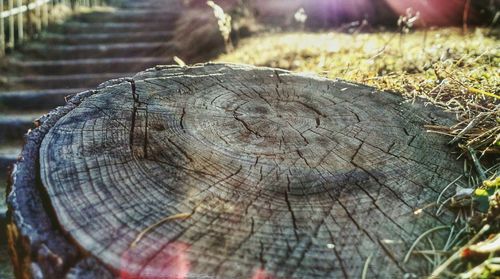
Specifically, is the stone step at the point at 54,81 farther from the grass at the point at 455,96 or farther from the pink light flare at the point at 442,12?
the pink light flare at the point at 442,12

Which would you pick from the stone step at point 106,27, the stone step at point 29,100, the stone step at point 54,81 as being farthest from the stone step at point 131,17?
the stone step at point 29,100

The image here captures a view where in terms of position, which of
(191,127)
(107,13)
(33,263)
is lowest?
(33,263)

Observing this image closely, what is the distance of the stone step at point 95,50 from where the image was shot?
5672mm

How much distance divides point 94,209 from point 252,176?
0.50m

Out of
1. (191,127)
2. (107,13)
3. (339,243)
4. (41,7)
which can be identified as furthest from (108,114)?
(107,13)

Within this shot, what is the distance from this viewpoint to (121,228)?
1.24 m

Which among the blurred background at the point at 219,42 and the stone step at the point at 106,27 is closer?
the blurred background at the point at 219,42

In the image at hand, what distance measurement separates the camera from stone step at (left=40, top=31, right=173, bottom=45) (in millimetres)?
6074

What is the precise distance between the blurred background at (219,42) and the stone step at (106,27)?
0.05ft

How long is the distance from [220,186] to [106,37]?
5382 mm

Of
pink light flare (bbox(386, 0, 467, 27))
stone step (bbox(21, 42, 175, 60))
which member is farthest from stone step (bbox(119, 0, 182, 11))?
pink light flare (bbox(386, 0, 467, 27))

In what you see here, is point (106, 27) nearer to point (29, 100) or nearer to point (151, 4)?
point (151, 4)

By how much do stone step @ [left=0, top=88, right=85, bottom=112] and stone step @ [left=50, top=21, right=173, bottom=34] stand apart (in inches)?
84.6

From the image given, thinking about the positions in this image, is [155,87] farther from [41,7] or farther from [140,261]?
[41,7]
